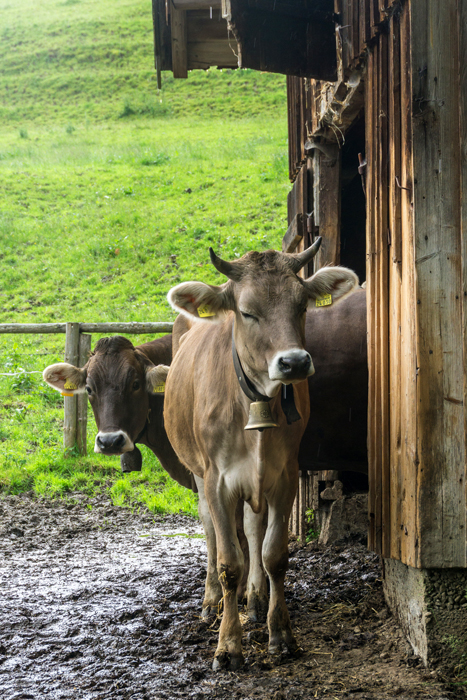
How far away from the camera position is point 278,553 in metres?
4.03

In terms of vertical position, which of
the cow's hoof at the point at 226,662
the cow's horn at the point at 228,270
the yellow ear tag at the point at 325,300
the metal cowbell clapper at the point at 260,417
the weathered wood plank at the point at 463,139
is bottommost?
the cow's hoof at the point at 226,662

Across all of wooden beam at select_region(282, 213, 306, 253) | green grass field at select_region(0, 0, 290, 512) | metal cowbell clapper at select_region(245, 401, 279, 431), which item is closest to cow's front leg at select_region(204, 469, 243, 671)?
metal cowbell clapper at select_region(245, 401, 279, 431)

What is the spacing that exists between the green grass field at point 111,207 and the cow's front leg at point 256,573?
3.08 m

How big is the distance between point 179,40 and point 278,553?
4.78 metres

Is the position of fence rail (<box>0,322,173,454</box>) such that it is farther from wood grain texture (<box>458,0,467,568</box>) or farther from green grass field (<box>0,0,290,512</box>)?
wood grain texture (<box>458,0,467,568</box>)

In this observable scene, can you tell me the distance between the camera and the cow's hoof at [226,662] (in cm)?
372

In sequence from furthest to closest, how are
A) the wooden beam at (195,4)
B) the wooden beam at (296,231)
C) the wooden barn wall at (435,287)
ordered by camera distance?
the wooden beam at (296,231) → the wooden beam at (195,4) → the wooden barn wall at (435,287)

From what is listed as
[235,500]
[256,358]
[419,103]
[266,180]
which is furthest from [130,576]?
[266,180]

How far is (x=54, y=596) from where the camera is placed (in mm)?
5156

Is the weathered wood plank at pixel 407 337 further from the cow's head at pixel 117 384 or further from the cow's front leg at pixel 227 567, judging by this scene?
the cow's head at pixel 117 384

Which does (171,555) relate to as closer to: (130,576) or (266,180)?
(130,576)

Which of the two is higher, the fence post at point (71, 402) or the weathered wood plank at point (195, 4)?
the weathered wood plank at point (195, 4)

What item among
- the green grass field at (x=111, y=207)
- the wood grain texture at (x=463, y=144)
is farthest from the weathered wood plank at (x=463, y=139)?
the green grass field at (x=111, y=207)

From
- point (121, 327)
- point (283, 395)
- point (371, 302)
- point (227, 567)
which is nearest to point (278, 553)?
point (227, 567)
